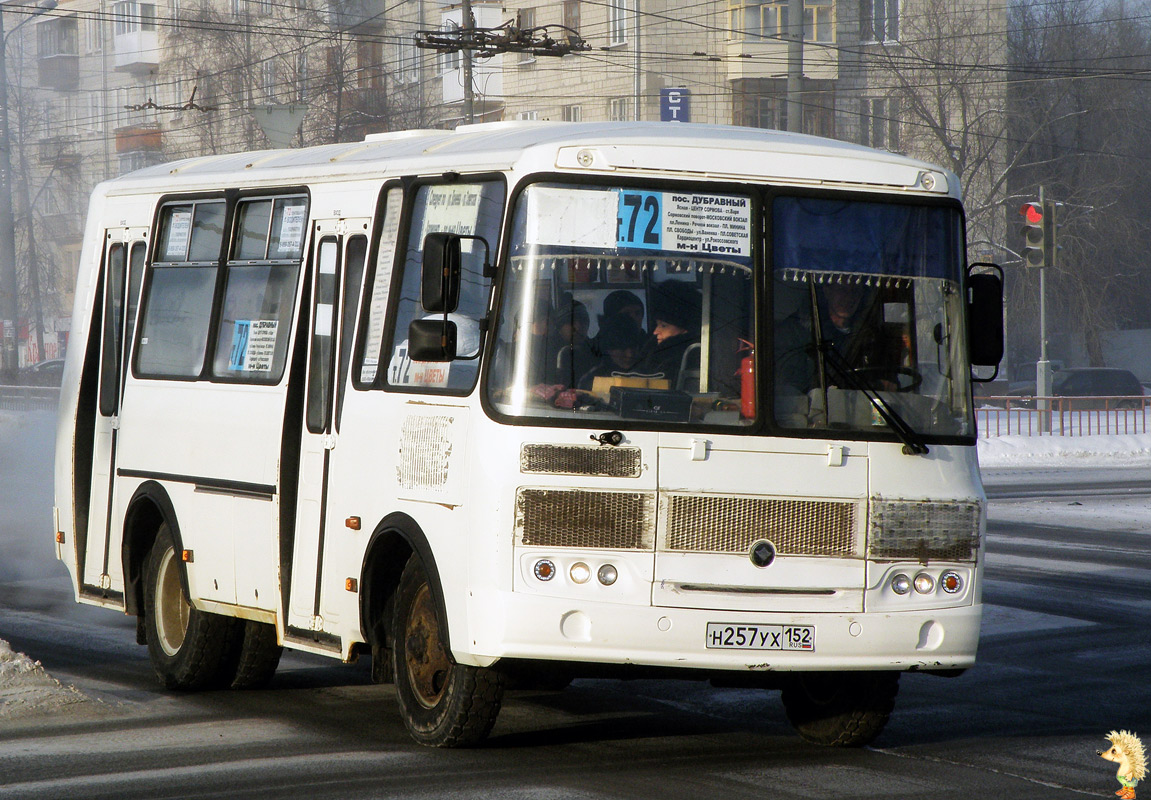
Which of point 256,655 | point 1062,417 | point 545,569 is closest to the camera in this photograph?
point 545,569

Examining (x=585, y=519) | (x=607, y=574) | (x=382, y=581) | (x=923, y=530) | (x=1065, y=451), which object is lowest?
(x=1065, y=451)

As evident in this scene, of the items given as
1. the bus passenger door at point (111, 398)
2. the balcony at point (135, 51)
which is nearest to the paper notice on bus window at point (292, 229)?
the bus passenger door at point (111, 398)

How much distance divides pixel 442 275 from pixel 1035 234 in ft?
82.1

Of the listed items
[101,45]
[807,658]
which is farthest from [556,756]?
[101,45]

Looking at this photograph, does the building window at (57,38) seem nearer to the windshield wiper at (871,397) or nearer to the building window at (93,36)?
the building window at (93,36)

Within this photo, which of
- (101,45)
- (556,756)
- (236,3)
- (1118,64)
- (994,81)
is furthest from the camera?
(101,45)

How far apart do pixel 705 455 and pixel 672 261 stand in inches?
31.8

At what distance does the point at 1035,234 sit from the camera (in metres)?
30.7

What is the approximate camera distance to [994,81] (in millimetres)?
50875

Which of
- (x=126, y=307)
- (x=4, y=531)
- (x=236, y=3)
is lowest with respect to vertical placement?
(x=4, y=531)

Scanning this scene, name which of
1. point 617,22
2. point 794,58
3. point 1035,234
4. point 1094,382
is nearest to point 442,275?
point 794,58

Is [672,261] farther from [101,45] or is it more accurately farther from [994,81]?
[101,45]

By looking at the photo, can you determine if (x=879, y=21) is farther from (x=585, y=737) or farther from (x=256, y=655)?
(x=585, y=737)

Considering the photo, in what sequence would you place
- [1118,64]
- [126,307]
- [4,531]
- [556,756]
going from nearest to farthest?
[556,756] → [126,307] → [4,531] → [1118,64]
